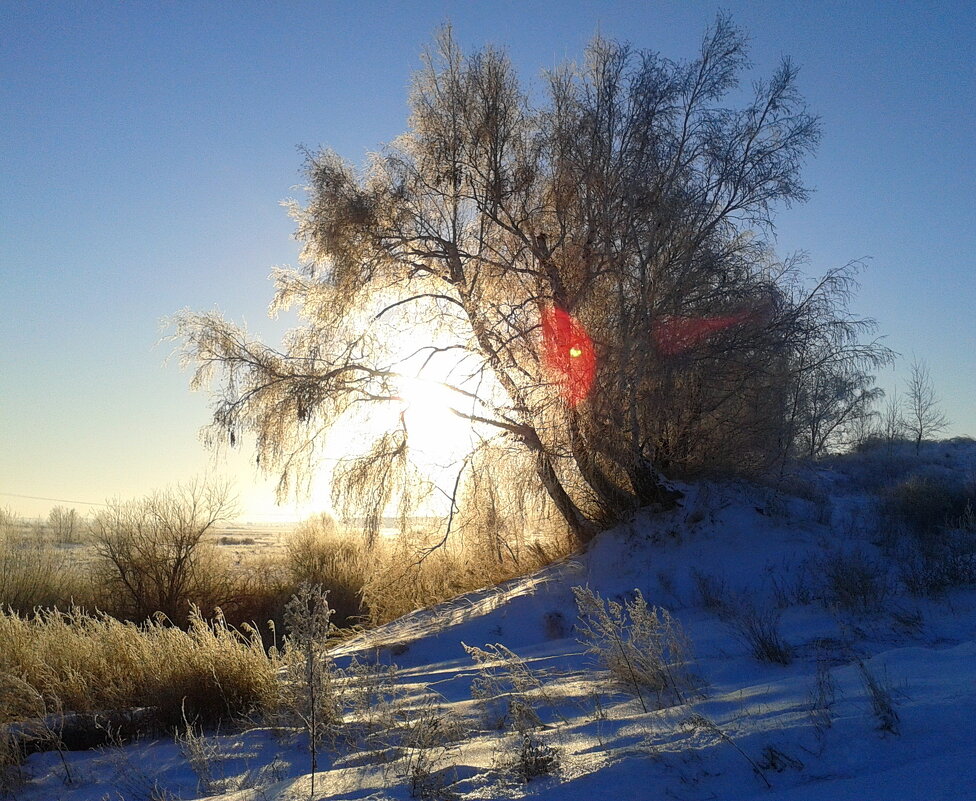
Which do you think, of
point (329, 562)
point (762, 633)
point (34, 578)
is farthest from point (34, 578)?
point (762, 633)

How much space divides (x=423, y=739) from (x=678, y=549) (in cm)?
729

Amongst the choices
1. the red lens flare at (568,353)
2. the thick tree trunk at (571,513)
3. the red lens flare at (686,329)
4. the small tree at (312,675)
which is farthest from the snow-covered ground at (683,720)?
the red lens flare at (686,329)

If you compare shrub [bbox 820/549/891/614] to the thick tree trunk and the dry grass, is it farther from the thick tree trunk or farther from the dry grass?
the dry grass

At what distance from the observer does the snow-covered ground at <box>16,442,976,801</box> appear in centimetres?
332

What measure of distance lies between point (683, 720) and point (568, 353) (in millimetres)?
7569

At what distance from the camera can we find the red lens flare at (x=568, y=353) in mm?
10742

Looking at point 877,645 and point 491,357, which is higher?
point 491,357

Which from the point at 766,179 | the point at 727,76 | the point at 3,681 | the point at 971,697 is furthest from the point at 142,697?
the point at 727,76

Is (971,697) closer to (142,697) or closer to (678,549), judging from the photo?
(142,697)

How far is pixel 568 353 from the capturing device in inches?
440

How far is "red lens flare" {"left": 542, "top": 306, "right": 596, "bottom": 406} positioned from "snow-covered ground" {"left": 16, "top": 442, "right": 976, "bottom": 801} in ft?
10.1

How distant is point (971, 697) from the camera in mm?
3789

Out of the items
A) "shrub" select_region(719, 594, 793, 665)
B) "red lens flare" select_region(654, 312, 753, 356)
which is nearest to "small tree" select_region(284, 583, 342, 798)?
"shrub" select_region(719, 594, 793, 665)

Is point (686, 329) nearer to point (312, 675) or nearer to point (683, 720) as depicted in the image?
point (683, 720)
